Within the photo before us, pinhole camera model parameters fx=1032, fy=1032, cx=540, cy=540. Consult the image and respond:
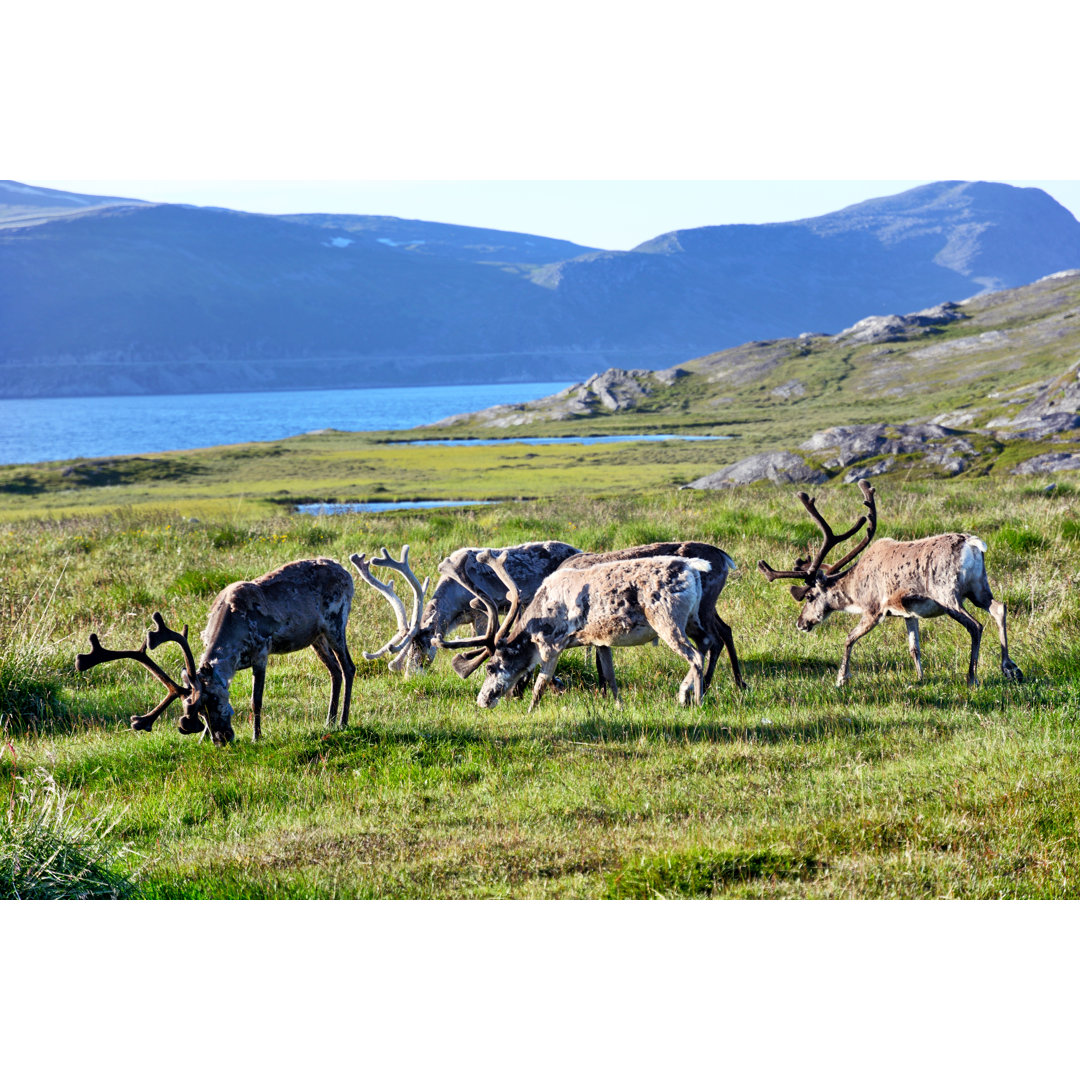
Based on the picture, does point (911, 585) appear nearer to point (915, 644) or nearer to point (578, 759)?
point (915, 644)

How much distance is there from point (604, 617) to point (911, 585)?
338 centimetres

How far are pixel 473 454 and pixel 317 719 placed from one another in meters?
71.5

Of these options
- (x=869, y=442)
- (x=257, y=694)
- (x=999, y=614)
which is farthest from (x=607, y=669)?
(x=869, y=442)

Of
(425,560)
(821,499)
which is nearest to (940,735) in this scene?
(425,560)

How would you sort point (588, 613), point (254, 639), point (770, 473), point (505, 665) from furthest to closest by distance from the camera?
1. point (770, 473)
2. point (505, 665)
3. point (588, 613)
4. point (254, 639)

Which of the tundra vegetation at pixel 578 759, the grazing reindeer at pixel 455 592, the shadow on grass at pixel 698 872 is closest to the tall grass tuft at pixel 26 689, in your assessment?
the tundra vegetation at pixel 578 759

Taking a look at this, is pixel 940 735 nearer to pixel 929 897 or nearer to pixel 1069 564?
pixel 929 897

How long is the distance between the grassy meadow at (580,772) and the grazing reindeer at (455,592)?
431mm

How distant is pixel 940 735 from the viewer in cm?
944

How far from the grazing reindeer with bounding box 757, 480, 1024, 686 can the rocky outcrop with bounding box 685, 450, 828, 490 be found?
33.9 m

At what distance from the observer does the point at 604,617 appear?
33.7 feet

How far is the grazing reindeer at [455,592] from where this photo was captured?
1260 cm

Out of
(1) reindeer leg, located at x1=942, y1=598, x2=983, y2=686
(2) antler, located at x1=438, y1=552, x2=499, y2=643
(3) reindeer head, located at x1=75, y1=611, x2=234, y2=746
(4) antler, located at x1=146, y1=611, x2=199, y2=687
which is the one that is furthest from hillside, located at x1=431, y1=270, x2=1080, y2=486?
(4) antler, located at x1=146, y1=611, x2=199, y2=687

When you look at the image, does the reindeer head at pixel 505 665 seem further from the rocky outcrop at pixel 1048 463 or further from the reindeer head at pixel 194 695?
the rocky outcrop at pixel 1048 463
